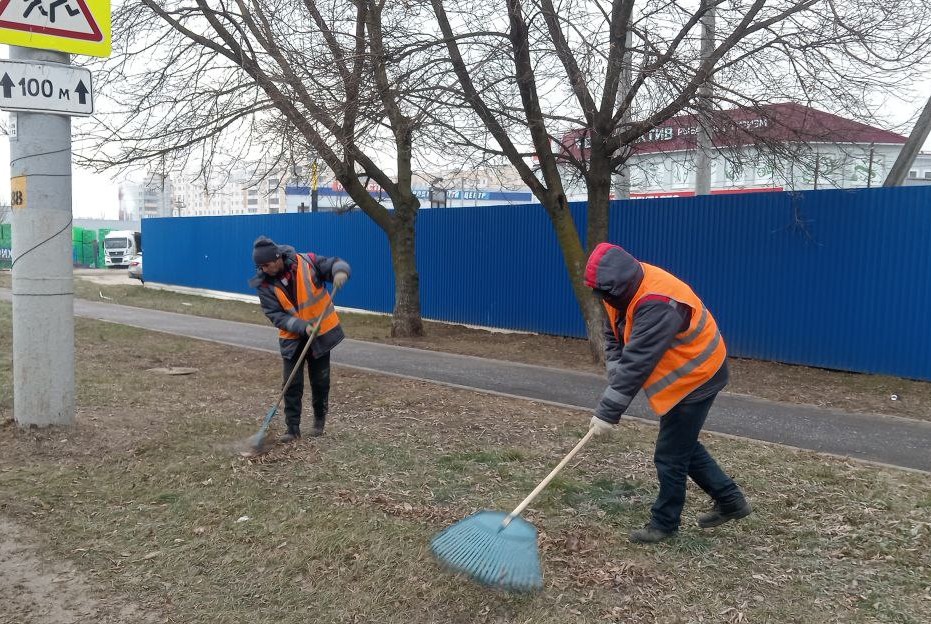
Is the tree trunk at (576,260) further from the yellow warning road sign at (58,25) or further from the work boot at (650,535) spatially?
the work boot at (650,535)

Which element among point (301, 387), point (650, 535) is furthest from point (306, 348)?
point (650, 535)

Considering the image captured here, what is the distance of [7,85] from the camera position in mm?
5336

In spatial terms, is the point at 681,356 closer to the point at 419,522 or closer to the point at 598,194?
the point at 419,522

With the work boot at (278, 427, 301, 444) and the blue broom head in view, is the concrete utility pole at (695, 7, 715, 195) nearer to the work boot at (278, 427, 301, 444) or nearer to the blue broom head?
the work boot at (278, 427, 301, 444)

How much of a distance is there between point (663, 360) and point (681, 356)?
0.09m

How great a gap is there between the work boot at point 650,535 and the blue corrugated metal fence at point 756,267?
6248 mm

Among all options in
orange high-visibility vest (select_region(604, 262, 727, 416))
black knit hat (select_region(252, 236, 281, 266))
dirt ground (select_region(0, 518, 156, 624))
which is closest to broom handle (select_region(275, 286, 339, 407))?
black knit hat (select_region(252, 236, 281, 266))

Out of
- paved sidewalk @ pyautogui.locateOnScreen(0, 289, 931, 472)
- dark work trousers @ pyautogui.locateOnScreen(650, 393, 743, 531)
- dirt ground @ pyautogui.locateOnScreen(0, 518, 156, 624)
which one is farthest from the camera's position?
paved sidewalk @ pyautogui.locateOnScreen(0, 289, 931, 472)

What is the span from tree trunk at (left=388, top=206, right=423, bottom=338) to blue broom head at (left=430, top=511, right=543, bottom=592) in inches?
354

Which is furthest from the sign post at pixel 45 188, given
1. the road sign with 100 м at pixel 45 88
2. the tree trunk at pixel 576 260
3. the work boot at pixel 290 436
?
the tree trunk at pixel 576 260

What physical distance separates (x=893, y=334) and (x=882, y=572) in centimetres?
613

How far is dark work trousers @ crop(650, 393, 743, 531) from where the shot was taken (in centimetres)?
379

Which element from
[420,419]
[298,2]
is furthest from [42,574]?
[298,2]

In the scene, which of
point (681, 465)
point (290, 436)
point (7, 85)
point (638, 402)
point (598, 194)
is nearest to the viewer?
point (681, 465)
